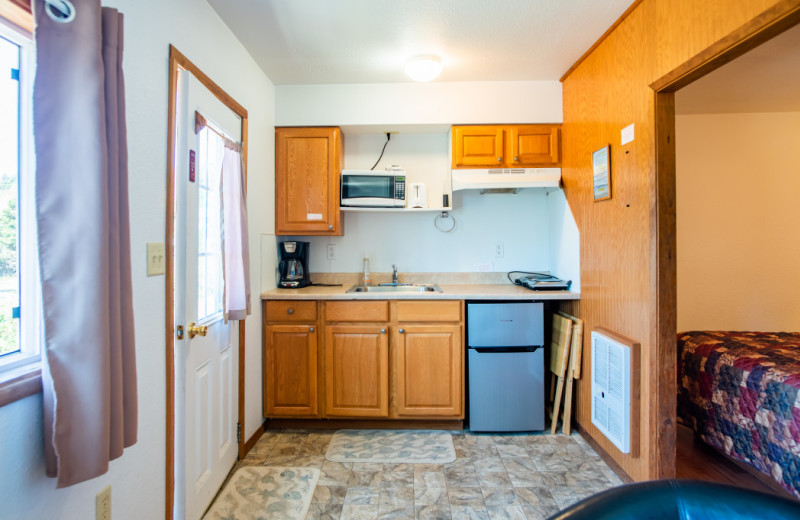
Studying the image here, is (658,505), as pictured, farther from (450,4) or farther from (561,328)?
(450,4)

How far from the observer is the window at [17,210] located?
3.00 feet

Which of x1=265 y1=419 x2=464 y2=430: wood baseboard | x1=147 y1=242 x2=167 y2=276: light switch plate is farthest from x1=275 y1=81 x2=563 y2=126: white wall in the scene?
x1=265 y1=419 x2=464 y2=430: wood baseboard

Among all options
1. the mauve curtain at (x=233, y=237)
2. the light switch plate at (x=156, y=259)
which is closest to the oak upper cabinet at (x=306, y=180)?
the mauve curtain at (x=233, y=237)

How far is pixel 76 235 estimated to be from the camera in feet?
2.98

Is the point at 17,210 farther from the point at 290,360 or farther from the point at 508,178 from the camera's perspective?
the point at 508,178

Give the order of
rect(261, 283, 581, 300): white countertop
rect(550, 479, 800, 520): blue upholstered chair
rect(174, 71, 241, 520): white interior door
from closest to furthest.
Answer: rect(550, 479, 800, 520): blue upholstered chair
rect(174, 71, 241, 520): white interior door
rect(261, 283, 581, 300): white countertop

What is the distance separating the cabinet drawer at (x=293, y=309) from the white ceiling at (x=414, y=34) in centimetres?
158

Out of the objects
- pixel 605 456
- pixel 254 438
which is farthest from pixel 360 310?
pixel 605 456

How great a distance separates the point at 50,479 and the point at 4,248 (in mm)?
611

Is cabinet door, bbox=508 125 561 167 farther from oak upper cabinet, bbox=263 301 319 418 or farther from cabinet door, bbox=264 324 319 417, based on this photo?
cabinet door, bbox=264 324 319 417

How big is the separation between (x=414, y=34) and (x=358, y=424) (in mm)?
2483

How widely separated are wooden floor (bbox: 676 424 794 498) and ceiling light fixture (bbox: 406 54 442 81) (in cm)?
270

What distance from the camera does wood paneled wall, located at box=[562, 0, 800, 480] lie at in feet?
5.07

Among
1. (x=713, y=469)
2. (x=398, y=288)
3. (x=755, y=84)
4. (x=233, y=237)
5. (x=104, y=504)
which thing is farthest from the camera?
(x=398, y=288)
